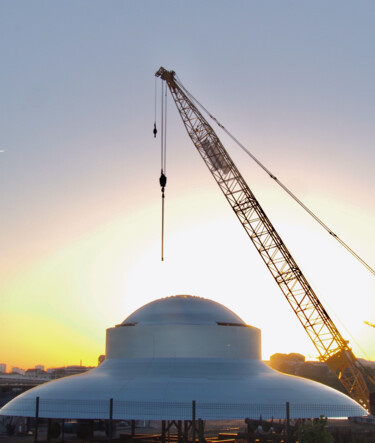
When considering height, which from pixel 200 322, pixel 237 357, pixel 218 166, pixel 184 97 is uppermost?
pixel 184 97

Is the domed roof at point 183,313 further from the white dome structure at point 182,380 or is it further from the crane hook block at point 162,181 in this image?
the crane hook block at point 162,181

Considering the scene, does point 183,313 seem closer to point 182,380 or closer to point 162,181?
point 182,380

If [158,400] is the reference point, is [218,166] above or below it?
above

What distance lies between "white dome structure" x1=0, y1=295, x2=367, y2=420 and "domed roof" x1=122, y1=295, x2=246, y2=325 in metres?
0.07

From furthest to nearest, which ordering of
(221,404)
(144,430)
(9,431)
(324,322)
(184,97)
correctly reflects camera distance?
(184,97) → (324,322) → (144,430) → (9,431) → (221,404)

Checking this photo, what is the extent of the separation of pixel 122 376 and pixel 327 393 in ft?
41.2

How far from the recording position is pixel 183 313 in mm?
36375

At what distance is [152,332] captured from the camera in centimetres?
3512

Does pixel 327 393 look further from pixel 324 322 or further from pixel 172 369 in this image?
pixel 324 322

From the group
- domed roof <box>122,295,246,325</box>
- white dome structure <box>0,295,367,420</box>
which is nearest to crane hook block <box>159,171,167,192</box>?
domed roof <box>122,295,246,325</box>

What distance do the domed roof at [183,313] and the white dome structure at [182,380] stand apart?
0.07 metres

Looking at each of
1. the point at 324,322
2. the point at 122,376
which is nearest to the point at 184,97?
the point at 324,322

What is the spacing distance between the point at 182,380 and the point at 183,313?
6.27 meters

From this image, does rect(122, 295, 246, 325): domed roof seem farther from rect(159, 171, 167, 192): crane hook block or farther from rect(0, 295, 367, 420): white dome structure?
rect(159, 171, 167, 192): crane hook block
